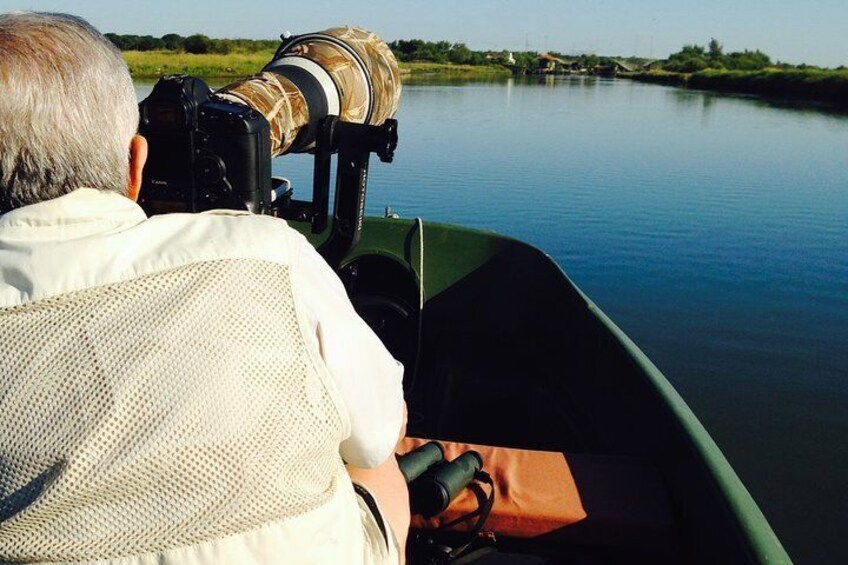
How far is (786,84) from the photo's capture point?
44.6m

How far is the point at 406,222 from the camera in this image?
4.15 m

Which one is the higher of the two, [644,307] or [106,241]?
[106,241]

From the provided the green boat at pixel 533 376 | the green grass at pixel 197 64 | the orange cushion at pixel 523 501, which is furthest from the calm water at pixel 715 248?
the green grass at pixel 197 64

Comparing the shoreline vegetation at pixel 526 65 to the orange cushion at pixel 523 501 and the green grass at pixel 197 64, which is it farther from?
the orange cushion at pixel 523 501

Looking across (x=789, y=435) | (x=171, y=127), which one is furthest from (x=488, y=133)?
(x=171, y=127)

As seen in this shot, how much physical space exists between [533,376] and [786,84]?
1829 inches

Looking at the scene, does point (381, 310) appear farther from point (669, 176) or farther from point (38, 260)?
point (669, 176)

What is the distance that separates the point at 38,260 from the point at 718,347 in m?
6.85

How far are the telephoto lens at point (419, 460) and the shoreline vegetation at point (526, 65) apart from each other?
704cm

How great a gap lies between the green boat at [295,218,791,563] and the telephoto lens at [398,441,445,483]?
31 cm

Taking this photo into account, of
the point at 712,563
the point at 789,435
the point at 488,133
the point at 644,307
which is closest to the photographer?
the point at 712,563

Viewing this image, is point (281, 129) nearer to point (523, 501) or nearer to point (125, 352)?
point (523, 501)

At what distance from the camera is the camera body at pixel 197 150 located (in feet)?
6.80

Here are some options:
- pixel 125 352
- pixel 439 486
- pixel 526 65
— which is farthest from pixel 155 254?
pixel 526 65
